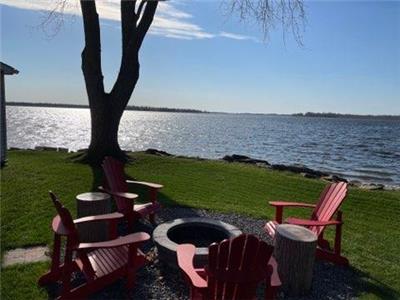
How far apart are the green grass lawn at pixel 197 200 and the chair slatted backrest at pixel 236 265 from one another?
195cm

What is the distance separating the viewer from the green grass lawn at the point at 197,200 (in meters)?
4.93

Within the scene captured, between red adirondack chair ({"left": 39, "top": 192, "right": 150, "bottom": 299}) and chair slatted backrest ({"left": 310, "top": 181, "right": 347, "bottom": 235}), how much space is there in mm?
2514

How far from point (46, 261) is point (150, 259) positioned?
1213 millimetres

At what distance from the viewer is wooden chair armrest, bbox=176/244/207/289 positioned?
3.18 metres

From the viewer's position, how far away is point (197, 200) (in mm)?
8164

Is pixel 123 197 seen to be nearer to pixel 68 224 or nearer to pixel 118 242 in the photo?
pixel 118 242

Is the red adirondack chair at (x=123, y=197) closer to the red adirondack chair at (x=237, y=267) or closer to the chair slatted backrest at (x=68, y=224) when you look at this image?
the chair slatted backrest at (x=68, y=224)

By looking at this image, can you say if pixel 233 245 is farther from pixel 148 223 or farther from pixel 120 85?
pixel 120 85

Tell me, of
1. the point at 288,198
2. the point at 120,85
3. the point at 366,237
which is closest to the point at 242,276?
the point at 366,237

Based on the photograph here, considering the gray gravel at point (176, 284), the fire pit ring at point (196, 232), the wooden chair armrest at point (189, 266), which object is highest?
the wooden chair armrest at point (189, 266)

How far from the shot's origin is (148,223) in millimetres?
6242

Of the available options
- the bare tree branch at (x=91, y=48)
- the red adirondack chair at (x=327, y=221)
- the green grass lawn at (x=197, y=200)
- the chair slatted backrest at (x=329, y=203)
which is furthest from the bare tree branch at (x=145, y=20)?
the chair slatted backrest at (x=329, y=203)

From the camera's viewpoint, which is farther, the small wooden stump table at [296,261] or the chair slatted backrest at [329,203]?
the chair slatted backrest at [329,203]

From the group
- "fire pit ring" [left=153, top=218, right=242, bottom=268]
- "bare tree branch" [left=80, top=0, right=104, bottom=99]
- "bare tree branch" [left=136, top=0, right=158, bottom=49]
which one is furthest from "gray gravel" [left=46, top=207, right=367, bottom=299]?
"bare tree branch" [left=136, top=0, right=158, bottom=49]
